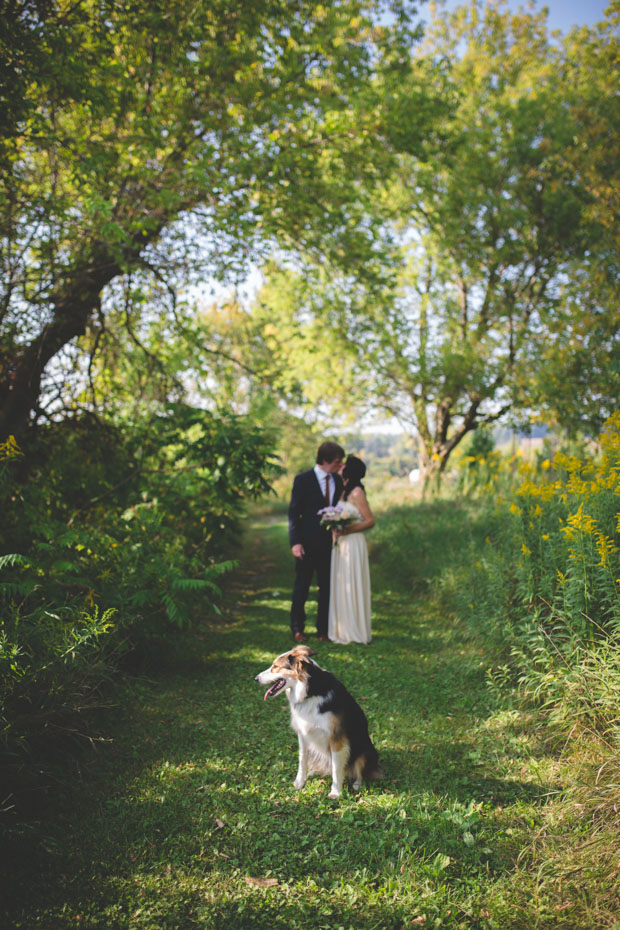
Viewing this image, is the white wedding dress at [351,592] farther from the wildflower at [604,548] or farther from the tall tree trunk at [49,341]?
the tall tree trunk at [49,341]

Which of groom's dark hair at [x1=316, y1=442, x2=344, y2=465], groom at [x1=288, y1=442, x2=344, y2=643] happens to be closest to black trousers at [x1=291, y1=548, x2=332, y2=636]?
groom at [x1=288, y1=442, x2=344, y2=643]

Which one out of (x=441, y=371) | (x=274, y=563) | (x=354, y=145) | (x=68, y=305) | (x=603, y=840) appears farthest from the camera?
(x=441, y=371)

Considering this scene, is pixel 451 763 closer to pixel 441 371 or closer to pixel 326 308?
pixel 326 308

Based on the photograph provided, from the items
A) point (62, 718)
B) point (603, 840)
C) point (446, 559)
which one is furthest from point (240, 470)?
point (603, 840)

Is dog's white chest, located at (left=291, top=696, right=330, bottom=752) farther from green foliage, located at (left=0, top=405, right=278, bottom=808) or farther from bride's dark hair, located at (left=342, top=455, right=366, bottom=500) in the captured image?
bride's dark hair, located at (left=342, top=455, right=366, bottom=500)

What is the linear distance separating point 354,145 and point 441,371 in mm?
8163

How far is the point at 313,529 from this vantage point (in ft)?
23.0

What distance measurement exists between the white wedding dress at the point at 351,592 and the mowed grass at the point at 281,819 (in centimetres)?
93

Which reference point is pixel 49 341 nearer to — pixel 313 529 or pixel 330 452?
pixel 330 452

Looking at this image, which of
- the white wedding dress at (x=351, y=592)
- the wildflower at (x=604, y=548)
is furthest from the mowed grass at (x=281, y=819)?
the wildflower at (x=604, y=548)

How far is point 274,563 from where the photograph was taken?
13.0 metres

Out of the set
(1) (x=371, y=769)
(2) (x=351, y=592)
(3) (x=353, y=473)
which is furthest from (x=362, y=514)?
(1) (x=371, y=769)

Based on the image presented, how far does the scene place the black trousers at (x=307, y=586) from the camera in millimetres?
6980

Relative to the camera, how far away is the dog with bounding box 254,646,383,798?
355 centimetres
